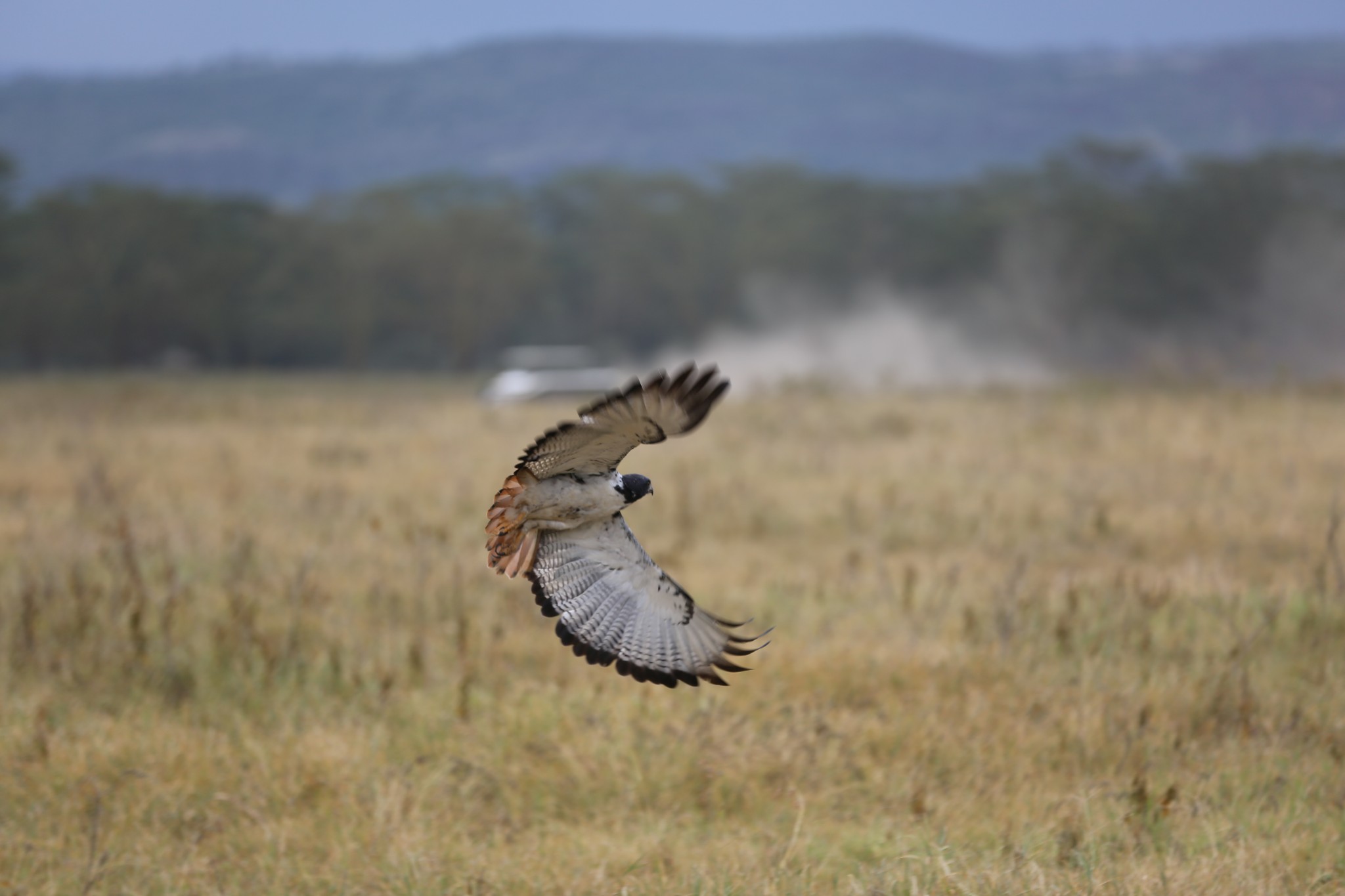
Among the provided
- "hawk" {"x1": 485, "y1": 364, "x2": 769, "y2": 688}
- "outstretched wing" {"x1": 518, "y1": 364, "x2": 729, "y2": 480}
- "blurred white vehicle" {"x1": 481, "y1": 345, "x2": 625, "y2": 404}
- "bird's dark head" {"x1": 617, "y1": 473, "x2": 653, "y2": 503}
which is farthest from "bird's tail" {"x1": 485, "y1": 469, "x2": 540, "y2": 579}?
"blurred white vehicle" {"x1": 481, "y1": 345, "x2": 625, "y2": 404}

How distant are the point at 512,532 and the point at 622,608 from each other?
0.44m

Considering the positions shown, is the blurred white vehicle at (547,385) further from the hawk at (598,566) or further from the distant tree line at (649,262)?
the hawk at (598,566)

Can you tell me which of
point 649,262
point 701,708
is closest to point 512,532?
point 701,708

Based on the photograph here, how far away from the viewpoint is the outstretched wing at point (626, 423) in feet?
10.4

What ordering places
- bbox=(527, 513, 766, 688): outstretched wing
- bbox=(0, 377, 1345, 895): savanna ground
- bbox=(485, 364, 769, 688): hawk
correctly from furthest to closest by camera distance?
bbox=(0, 377, 1345, 895): savanna ground, bbox=(527, 513, 766, 688): outstretched wing, bbox=(485, 364, 769, 688): hawk

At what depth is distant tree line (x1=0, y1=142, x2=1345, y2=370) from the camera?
53.7m

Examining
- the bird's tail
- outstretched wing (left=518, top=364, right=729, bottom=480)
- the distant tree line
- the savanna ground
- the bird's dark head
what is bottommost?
the savanna ground

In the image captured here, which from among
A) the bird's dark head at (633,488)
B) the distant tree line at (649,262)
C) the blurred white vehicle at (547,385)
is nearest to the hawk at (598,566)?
the bird's dark head at (633,488)

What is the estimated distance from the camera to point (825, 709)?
5660 mm

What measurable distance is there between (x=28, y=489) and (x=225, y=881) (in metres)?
7.89

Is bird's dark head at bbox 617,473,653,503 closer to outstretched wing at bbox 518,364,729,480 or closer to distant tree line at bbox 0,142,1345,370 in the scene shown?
outstretched wing at bbox 518,364,729,480

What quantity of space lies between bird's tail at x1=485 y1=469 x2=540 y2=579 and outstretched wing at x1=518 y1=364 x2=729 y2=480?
110 mm

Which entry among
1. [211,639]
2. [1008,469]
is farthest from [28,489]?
[1008,469]

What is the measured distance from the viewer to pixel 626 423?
345 centimetres
